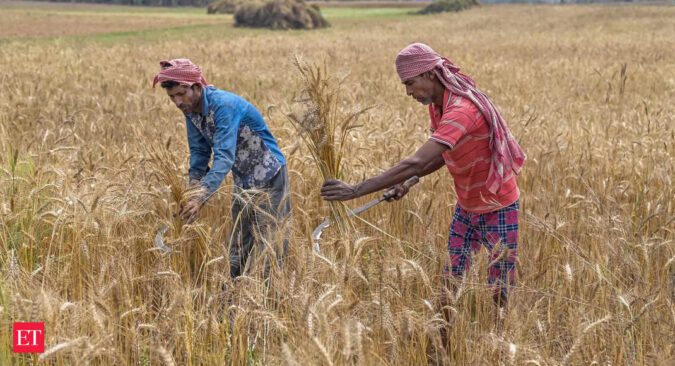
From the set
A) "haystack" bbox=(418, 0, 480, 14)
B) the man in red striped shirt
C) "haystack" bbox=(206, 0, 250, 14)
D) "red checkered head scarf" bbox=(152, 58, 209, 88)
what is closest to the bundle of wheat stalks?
the man in red striped shirt

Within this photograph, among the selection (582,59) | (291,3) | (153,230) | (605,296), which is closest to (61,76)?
(153,230)

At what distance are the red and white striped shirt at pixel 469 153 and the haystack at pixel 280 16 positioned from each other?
2948 cm

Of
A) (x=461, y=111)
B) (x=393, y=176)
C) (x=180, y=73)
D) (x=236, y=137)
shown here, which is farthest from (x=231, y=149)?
(x=461, y=111)

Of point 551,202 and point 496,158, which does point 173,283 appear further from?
point 551,202

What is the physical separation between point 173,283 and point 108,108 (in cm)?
557

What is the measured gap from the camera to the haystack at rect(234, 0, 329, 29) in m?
31.4

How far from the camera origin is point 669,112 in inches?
Answer: 269

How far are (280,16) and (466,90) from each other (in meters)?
30.2

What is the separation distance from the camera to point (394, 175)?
8.76 ft

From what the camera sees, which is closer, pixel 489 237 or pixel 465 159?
pixel 465 159

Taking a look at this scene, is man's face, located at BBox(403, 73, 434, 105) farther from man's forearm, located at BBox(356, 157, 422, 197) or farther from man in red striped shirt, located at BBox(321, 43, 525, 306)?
man's forearm, located at BBox(356, 157, 422, 197)

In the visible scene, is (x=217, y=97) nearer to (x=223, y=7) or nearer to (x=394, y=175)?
(x=394, y=175)

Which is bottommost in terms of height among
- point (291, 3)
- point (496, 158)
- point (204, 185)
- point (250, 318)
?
point (250, 318)

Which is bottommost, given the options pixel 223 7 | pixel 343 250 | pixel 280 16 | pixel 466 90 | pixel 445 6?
pixel 343 250
